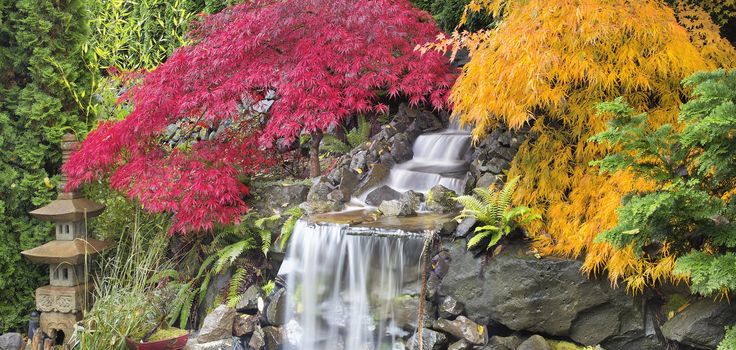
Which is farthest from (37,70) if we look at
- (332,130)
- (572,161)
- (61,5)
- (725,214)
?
(725,214)

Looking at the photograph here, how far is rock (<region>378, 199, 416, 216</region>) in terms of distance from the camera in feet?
19.0

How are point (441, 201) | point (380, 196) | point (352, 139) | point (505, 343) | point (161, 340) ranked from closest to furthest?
point (505, 343) → point (161, 340) → point (441, 201) → point (380, 196) → point (352, 139)

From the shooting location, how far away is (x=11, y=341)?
630cm

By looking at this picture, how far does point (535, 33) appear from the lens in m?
4.66

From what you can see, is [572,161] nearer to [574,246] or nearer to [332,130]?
[574,246]

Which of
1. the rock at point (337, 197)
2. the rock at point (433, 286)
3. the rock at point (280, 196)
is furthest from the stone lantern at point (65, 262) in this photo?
the rock at point (433, 286)

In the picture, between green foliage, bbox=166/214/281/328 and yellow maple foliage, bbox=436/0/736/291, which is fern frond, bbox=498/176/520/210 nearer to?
yellow maple foliage, bbox=436/0/736/291

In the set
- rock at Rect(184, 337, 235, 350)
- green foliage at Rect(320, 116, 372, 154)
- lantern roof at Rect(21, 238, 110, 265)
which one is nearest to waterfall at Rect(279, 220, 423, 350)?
rock at Rect(184, 337, 235, 350)

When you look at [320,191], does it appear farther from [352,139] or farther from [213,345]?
[213,345]

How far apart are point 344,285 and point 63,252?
2.86 meters

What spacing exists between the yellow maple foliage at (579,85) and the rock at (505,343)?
71 cm

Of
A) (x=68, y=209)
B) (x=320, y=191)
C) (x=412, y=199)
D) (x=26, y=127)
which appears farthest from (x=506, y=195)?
(x=26, y=127)

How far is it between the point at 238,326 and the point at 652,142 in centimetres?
411

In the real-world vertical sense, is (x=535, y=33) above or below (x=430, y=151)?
above
